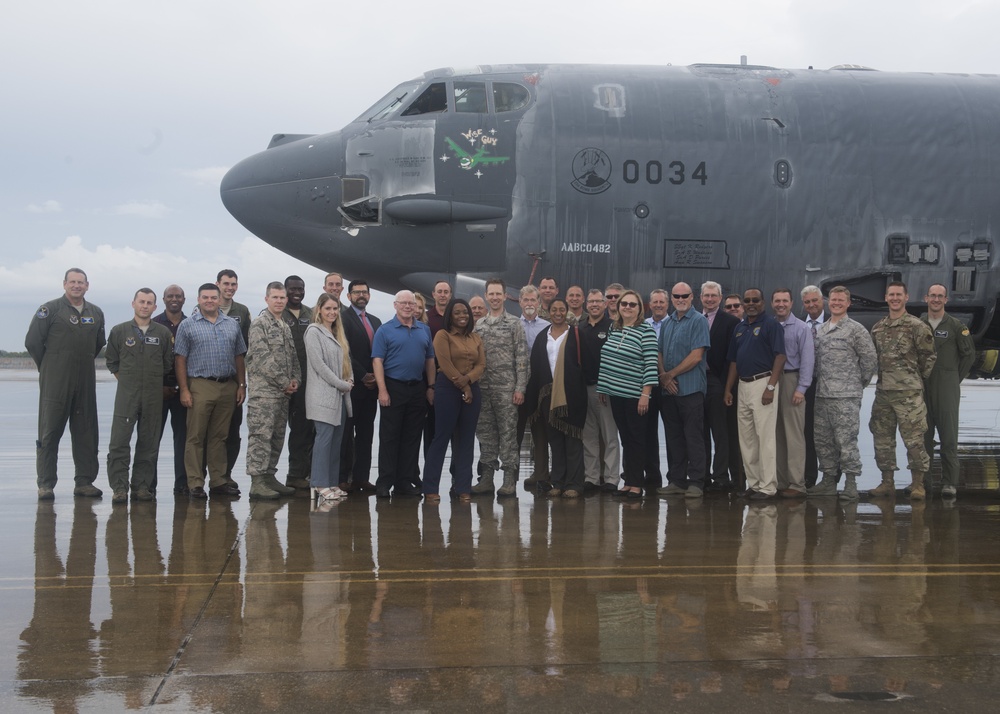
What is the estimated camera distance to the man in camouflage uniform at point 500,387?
9.40 metres

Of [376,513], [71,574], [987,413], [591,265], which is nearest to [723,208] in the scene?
[591,265]

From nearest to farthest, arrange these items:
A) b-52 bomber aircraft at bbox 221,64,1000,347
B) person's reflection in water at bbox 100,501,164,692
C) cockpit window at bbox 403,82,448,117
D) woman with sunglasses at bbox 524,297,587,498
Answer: person's reflection in water at bbox 100,501,164,692 → woman with sunglasses at bbox 524,297,587,498 → b-52 bomber aircraft at bbox 221,64,1000,347 → cockpit window at bbox 403,82,448,117

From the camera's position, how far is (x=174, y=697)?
3.92 metres

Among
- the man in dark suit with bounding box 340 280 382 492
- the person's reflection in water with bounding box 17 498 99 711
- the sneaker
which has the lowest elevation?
the person's reflection in water with bounding box 17 498 99 711

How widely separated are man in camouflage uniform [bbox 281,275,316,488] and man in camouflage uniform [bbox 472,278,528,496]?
1.57m

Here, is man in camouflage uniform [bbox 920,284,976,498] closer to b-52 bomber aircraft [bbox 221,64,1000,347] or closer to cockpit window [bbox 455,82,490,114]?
b-52 bomber aircraft [bbox 221,64,1000,347]

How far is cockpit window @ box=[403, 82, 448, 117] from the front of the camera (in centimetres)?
1254

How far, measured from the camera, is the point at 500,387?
9461mm

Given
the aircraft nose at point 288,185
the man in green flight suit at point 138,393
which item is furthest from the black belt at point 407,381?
the aircraft nose at point 288,185

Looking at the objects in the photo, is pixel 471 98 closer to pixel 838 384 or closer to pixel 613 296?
pixel 613 296

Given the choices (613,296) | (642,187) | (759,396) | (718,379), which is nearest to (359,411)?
(613,296)

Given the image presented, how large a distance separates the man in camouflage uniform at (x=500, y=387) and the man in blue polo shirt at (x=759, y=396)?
199 cm

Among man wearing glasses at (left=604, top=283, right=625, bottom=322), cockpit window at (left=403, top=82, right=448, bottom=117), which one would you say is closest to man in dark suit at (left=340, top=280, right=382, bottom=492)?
man wearing glasses at (left=604, top=283, right=625, bottom=322)

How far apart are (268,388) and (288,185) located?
159 inches
